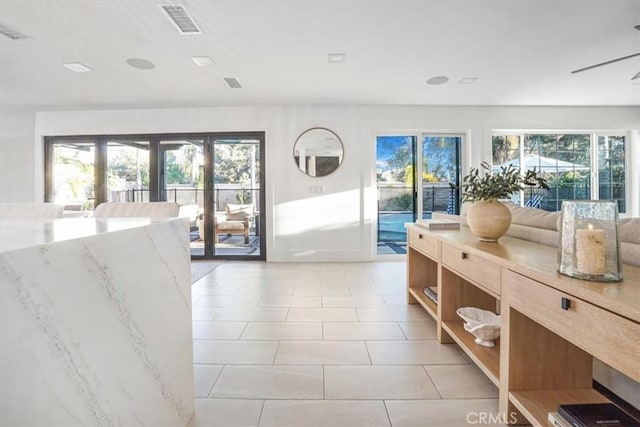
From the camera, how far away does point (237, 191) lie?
5172 millimetres

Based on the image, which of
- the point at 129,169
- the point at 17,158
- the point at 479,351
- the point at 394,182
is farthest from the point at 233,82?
the point at 17,158

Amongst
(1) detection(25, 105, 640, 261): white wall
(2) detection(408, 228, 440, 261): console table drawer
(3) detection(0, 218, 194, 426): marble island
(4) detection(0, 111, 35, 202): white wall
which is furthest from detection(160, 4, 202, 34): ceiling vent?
(4) detection(0, 111, 35, 202): white wall

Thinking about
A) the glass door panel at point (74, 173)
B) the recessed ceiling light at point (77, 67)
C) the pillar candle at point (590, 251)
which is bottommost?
the pillar candle at point (590, 251)

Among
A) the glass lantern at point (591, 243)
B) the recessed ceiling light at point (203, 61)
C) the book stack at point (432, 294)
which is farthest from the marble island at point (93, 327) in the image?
the recessed ceiling light at point (203, 61)

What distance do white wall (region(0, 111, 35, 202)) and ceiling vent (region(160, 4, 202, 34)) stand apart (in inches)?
176

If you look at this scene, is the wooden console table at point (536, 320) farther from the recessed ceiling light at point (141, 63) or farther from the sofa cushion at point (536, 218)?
the recessed ceiling light at point (141, 63)

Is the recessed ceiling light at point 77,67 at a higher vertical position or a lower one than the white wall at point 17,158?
higher

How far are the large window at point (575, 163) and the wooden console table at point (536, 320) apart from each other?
4.23 m

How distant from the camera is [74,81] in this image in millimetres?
3912

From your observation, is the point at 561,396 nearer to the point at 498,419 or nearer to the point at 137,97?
the point at 498,419

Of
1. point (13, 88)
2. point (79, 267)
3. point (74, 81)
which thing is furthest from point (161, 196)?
point (79, 267)

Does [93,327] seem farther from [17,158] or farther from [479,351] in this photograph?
[17,158]

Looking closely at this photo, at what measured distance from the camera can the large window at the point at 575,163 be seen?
17.7ft

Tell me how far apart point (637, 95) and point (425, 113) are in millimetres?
3003
